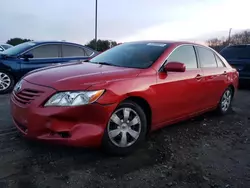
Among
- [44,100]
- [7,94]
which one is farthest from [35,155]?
[7,94]

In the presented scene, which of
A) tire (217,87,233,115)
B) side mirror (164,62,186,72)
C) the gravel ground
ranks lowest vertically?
the gravel ground

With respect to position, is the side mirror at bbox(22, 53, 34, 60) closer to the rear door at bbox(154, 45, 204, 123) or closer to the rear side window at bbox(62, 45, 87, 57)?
the rear side window at bbox(62, 45, 87, 57)

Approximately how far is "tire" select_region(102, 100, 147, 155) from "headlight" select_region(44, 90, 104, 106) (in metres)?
0.40

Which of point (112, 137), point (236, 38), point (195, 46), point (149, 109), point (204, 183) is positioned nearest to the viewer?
point (204, 183)

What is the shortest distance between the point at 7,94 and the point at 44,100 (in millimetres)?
4719

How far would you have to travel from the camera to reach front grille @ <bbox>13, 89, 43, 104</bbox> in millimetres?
2997

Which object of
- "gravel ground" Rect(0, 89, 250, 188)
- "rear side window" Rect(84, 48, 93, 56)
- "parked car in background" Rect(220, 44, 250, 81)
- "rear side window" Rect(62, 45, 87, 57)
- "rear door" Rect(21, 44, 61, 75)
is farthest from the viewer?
"parked car in background" Rect(220, 44, 250, 81)

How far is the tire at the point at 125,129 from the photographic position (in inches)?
125

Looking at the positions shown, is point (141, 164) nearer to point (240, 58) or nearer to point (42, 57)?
point (42, 57)

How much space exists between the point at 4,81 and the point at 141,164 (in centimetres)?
531

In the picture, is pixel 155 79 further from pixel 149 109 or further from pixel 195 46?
pixel 195 46

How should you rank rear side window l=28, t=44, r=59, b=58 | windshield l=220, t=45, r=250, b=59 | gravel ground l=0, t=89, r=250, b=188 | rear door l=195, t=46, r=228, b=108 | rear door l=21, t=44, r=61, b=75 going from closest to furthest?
1. gravel ground l=0, t=89, r=250, b=188
2. rear door l=195, t=46, r=228, b=108
3. rear door l=21, t=44, r=61, b=75
4. rear side window l=28, t=44, r=59, b=58
5. windshield l=220, t=45, r=250, b=59

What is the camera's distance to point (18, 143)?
3568mm

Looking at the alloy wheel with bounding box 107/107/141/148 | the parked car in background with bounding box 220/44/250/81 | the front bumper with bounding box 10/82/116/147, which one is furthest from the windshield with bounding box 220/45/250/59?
the front bumper with bounding box 10/82/116/147
